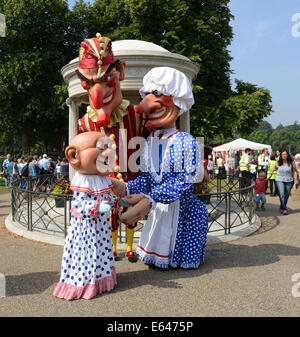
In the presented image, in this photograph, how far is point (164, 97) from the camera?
3832mm

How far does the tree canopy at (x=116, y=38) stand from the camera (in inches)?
626

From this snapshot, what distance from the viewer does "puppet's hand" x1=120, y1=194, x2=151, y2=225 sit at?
11.2 feet

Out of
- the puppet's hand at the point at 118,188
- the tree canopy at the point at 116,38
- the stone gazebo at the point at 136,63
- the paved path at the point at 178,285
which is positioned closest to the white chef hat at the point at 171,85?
the puppet's hand at the point at 118,188

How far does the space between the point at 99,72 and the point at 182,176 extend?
1.49 metres

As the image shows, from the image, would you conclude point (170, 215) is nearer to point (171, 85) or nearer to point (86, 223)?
point (86, 223)

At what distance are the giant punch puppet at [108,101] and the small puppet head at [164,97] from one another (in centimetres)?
26

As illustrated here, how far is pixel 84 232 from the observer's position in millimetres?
3311

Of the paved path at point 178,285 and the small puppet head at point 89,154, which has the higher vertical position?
the small puppet head at point 89,154

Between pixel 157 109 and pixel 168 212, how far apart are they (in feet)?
4.18

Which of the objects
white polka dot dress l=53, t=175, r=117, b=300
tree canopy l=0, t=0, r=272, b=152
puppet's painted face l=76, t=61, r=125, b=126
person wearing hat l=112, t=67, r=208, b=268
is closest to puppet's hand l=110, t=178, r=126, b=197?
person wearing hat l=112, t=67, r=208, b=268

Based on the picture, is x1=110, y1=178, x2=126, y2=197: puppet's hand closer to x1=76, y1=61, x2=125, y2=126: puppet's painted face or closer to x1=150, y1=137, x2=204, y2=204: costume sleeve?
x1=150, y1=137, x2=204, y2=204: costume sleeve

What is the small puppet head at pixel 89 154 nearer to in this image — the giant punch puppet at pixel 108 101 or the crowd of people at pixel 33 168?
the giant punch puppet at pixel 108 101

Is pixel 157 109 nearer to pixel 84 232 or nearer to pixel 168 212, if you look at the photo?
pixel 168 212

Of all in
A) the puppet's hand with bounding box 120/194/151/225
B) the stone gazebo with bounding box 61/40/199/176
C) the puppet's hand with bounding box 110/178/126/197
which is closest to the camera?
the puppet's hand with bounding box 120/194/151/225
